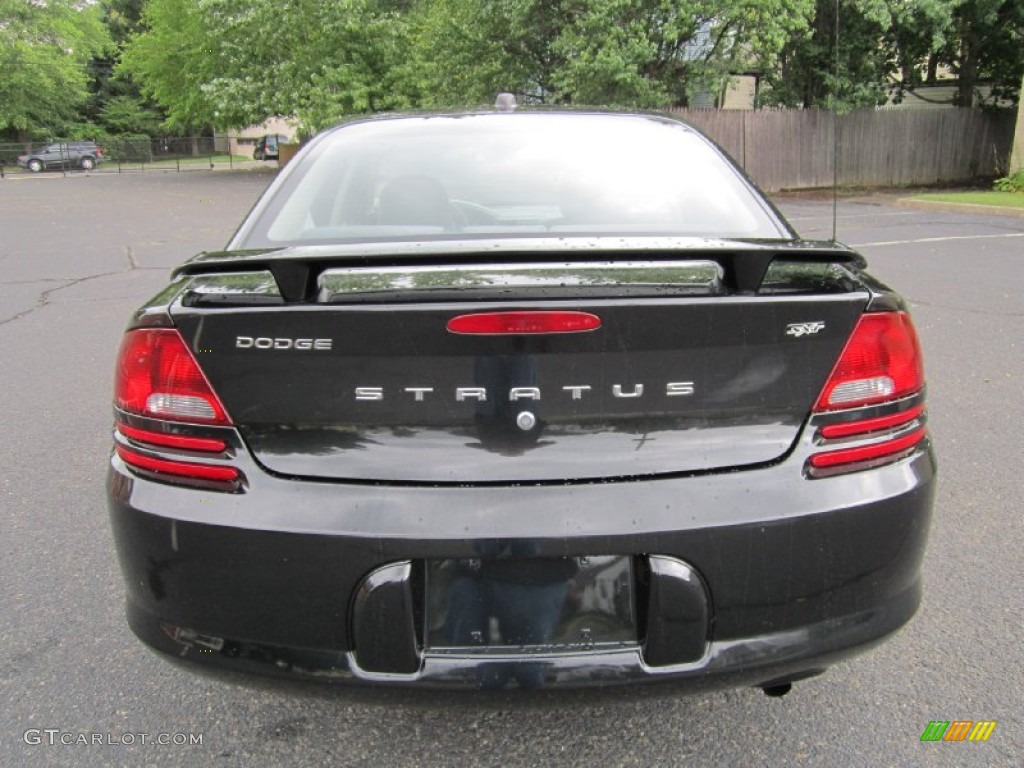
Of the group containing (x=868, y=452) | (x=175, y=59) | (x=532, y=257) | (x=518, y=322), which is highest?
(x=175, y=59)

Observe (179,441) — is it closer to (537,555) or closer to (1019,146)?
(537,555)

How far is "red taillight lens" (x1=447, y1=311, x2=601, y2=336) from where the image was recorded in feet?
5.27

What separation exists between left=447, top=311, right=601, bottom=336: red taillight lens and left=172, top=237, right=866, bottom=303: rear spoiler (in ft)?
0.53

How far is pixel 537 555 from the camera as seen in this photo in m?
1.59

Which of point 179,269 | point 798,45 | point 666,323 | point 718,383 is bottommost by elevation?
point 718,383

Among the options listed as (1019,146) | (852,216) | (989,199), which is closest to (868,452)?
(852,216)

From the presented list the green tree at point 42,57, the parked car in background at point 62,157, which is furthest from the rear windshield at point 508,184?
the green tree at point 42,57

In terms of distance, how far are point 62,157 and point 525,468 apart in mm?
48204

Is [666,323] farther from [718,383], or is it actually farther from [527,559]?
[527,559]

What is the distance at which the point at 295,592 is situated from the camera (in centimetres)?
165

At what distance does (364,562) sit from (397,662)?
21 centimetres

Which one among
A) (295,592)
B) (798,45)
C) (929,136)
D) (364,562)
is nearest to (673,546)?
(364,562)

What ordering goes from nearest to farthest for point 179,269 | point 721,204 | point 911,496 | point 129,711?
point 911,496 < point 179,269 < point 129,711 < point 721,204

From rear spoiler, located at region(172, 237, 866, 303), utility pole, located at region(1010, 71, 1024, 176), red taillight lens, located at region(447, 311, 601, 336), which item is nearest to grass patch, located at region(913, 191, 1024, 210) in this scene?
utility pole, located at region(1010, 71, 1024, 176)
